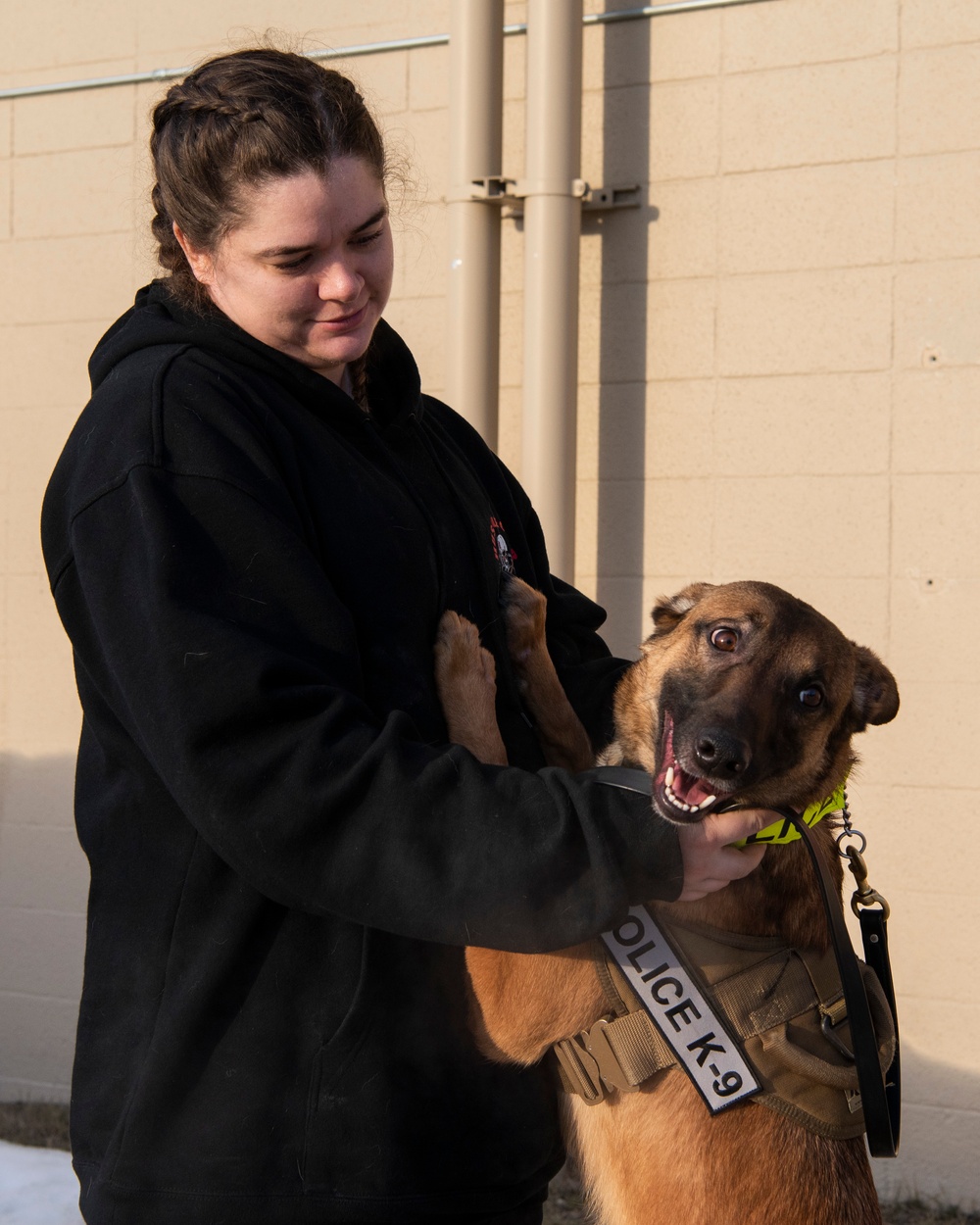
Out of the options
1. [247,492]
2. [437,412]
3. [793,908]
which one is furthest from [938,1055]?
[247,492]

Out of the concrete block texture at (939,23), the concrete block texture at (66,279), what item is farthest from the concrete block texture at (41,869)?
the concrete block texture at (939,23)

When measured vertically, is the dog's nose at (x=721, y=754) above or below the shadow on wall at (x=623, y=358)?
below

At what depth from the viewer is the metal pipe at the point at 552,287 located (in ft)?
14.1

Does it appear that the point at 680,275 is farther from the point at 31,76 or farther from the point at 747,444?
the point at 31,76

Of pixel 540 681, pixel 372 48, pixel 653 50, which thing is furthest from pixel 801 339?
pixel 540 681

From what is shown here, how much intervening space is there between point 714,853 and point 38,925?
165 inches

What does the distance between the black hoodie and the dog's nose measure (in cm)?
44

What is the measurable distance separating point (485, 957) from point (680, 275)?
10.4 ft

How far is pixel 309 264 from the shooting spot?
1621 mm

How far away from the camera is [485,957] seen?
1777mm

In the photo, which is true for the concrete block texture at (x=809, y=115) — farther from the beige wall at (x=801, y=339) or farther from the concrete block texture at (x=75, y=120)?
the concrete block texture at (x=75, y=120)

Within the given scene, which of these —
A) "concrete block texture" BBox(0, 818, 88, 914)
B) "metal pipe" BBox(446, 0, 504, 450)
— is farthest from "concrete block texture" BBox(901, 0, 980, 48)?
"concrete block texture" BBox(0, 818, 88, 914)

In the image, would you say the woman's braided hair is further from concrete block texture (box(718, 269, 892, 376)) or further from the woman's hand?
concrete block texture (box(718, 269, 892, 376))

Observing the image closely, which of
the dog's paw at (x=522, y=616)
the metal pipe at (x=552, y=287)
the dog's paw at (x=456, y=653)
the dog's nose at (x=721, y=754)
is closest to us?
the dog's paw at (x=456, y=653)
